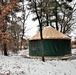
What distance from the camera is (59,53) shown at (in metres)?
20.4

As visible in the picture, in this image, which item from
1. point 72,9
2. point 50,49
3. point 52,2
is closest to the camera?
point 50,49

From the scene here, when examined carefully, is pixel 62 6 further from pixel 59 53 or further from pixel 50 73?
pixel 50 73

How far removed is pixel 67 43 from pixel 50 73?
38.0 feet

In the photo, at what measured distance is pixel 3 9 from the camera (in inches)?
597

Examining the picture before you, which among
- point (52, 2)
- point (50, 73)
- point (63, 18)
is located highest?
point (52, 2)

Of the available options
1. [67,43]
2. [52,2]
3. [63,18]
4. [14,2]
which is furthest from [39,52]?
[63,18]

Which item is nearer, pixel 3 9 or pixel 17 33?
pixel 3 9

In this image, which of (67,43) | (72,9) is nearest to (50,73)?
(67,43)

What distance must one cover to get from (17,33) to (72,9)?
32.2 feet

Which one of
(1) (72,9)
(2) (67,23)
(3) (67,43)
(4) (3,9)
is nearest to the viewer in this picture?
(4) (3,9)

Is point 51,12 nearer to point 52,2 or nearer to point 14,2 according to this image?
point 52,2

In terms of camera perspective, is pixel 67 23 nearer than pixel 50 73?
No

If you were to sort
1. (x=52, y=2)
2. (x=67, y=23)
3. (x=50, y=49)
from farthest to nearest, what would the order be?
(x=67, y=23), (x=52, y=2), (x=50, y=49)

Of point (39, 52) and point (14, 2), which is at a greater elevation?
point (14, 2)
